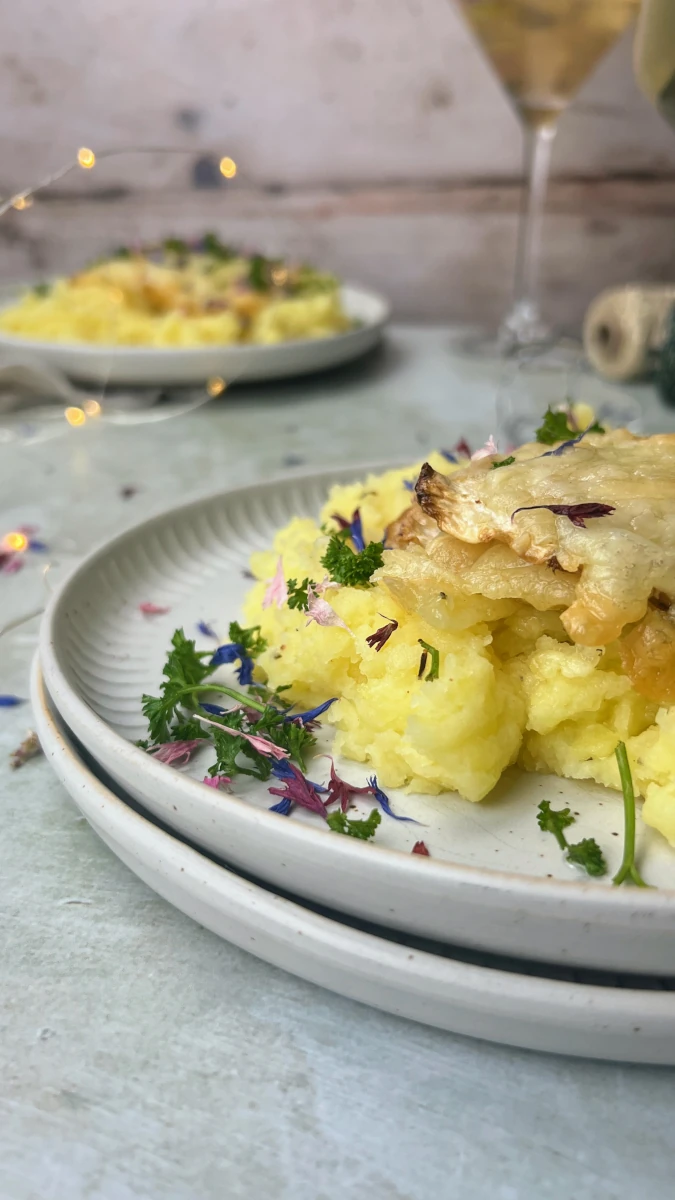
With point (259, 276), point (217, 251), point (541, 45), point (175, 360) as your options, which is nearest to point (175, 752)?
point (175, 360)

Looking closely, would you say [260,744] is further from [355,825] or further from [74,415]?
[74,415]

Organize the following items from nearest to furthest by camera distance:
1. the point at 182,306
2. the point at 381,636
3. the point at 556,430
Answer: the point at 381,636 → the point at 556,430 → the point at 182,306

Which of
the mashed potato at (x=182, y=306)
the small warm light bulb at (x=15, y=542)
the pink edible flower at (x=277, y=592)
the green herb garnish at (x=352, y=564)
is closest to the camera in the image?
the green herb garnish at (x=352, y=564)

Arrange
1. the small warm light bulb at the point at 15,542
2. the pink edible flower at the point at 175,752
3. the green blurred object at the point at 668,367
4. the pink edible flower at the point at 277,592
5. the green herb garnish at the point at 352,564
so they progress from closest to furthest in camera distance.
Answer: the pink edible flower at the point at 175,752 < the green herb garnish at the point at 352,564 < the pink edible flower at the point at 277,592 < the small warm light bulb at the point at 15,542 < the green blurred object at the point at 668,367

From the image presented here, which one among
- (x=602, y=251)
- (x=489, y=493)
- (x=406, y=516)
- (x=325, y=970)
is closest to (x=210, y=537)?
(x=406, y=516)

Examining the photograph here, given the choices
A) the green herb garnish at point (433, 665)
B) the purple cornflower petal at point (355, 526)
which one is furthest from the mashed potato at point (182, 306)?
the green herb garnish at point (433, 665)

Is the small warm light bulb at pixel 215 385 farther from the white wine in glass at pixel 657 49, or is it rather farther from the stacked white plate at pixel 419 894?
the stacked white plate at pixel 419 894

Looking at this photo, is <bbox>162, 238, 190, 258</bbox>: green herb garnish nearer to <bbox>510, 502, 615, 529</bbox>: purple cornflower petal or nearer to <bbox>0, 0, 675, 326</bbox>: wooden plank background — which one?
<bbox>0, 0, 675, 326</bbox>: wooden plank background

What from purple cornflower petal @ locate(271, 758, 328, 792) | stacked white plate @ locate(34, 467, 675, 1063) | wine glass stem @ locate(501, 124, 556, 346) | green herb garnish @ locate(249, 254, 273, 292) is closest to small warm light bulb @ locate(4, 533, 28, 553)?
stacked white plate @ locate(34, 467, 675, 1063)
